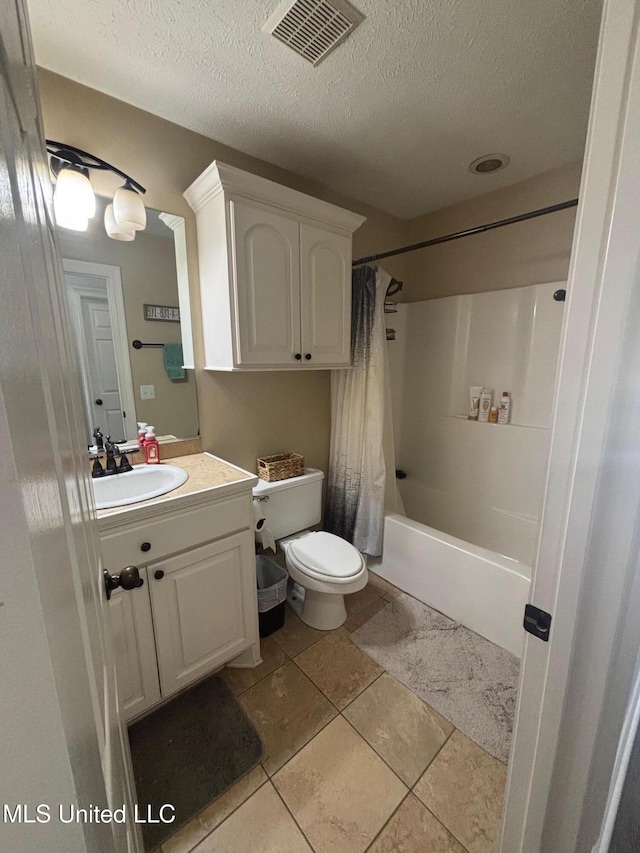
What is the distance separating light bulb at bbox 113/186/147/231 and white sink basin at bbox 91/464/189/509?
38.1 inches

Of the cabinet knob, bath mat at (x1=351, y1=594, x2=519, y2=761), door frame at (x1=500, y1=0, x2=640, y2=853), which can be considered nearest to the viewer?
door frame at (x1=500, y1=0, x2=640, y2=853)

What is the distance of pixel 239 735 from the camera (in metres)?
1.24

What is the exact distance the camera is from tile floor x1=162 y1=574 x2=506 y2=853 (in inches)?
38.7

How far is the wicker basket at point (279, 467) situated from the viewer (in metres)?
1.78

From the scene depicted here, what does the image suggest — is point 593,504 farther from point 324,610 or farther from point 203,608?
point 324,610

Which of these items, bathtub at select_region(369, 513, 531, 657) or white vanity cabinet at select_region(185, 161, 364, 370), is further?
bathtub at select_region(369, 513, 531, 657)

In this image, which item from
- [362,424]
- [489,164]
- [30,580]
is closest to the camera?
[30,580]

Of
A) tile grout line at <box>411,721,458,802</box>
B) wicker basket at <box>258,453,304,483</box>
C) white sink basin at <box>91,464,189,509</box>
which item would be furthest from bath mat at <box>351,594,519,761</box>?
white sink basin at <box>91,464,189,509</box>

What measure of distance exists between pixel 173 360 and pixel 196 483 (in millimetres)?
627

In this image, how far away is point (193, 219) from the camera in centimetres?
153

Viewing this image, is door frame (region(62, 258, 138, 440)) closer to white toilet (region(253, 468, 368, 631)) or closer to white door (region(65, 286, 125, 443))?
white door (region(65, 286, 125, 443))

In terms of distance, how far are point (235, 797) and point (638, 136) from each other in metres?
1.84

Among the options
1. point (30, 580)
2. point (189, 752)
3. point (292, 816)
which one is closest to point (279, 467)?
point (189, 752)

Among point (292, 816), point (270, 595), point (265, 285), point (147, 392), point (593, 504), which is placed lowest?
point (292, 816)
